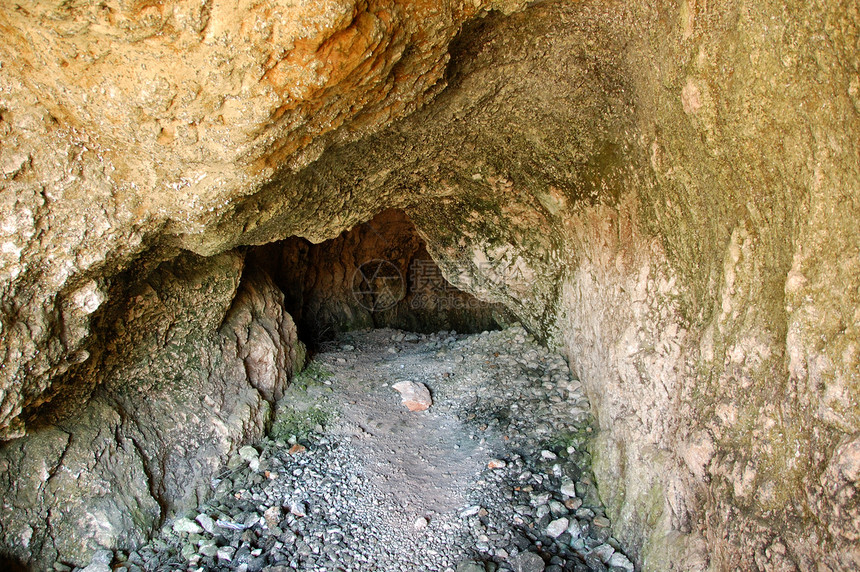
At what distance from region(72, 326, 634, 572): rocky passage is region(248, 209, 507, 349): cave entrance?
2133mm

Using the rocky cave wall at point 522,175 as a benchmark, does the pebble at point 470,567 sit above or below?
below

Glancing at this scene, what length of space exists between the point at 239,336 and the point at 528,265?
2441 millimetres

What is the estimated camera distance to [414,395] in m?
4.49

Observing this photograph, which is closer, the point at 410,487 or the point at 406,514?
the point at 406,514

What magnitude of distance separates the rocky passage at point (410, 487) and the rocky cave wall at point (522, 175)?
0.81ft

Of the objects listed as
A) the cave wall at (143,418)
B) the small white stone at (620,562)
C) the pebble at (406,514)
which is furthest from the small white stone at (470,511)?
the cave wall at (143,418)

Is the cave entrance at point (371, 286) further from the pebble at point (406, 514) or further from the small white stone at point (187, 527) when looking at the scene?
the small white stone at point (187, 527)

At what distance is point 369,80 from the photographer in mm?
2150

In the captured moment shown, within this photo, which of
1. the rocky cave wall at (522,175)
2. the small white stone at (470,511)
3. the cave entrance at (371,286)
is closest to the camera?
the rocky cave wall at (522,175)

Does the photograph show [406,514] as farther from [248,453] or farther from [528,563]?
[248,453]

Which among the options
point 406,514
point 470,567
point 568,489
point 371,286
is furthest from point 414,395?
point 371,286

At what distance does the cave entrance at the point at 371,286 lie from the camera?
6.66 meters

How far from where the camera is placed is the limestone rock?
14.4ft

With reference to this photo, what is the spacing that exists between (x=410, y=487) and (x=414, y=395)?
120 centimetres
